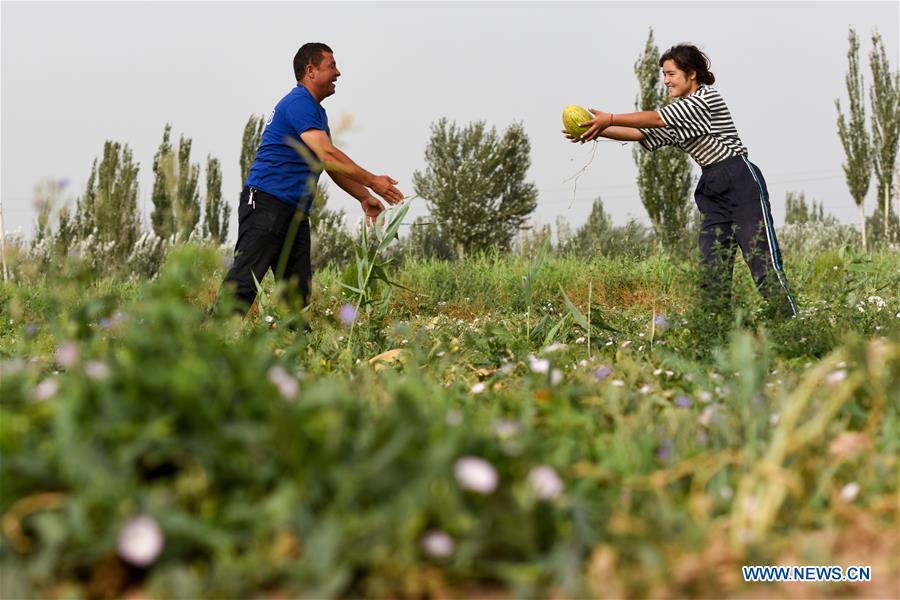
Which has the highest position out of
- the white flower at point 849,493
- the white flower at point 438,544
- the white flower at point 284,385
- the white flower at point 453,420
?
the white flower at point 284,385

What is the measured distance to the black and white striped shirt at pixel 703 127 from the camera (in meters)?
4.85

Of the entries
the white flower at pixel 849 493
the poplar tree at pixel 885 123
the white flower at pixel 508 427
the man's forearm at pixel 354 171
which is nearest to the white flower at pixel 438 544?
the white flower at pixel 508 427

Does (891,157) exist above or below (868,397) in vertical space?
above

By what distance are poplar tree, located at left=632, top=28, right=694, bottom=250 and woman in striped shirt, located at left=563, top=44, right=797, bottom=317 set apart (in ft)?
35.4

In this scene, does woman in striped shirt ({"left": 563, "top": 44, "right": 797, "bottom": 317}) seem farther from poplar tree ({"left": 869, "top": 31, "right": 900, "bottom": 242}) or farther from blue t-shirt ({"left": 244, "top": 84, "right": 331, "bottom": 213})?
poplar tree ({"left": 869, "top": 31, "right": 900, "bottom": 242})

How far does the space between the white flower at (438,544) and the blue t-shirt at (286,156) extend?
407 centimetres

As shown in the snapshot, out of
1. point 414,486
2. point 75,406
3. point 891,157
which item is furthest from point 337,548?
point 891,157

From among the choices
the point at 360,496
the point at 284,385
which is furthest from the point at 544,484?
the point at 284,385

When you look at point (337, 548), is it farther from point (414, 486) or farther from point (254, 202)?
point (254, 202)

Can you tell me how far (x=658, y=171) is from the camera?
15859 millimetres

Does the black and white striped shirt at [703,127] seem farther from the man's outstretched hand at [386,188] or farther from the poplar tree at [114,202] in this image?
the poplar tree at [114,202]

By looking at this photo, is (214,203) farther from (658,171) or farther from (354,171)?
(354,171)

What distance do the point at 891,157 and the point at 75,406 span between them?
21.7m

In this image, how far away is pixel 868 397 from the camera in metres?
2.31
